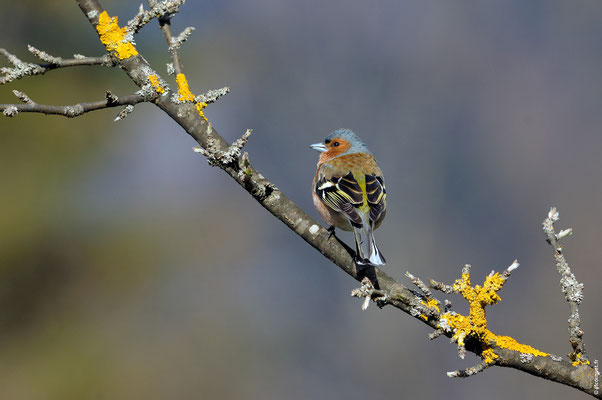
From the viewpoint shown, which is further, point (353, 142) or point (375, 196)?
point (353, 142)

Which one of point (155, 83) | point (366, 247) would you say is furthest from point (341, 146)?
point (155, 83)

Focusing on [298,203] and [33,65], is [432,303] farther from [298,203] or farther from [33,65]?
[298,203]

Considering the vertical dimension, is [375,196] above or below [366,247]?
above

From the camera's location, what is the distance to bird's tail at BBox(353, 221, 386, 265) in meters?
3.92

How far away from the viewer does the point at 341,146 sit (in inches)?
258

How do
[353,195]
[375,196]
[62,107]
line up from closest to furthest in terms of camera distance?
[62,107], [353,195], [375,196]

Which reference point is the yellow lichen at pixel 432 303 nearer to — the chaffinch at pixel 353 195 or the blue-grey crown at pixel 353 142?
the chaffinch at pixel 353 195

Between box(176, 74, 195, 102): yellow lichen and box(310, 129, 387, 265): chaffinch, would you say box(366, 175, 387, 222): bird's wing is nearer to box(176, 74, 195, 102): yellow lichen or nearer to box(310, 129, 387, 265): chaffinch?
box(310, 129, 387, 265): chaffinch

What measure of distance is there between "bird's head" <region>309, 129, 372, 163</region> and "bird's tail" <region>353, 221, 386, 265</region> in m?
1.52

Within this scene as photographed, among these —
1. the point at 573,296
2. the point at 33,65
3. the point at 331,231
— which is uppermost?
the point at 331,231

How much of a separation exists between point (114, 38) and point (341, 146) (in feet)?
10.2

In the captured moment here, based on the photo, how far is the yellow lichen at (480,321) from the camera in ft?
11.5

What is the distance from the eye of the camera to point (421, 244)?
1655cm

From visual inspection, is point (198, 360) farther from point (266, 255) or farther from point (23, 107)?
point (23, 107)
